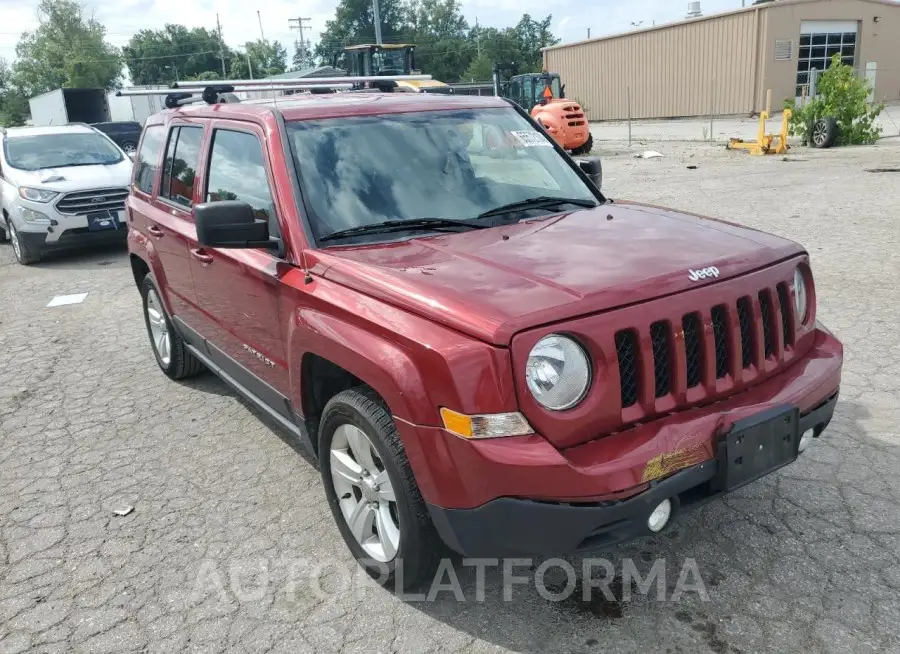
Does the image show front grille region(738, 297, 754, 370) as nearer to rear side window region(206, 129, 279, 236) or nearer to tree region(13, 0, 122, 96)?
rear side window region(206, 129, 279, 236)

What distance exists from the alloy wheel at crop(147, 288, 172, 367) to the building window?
32.0m

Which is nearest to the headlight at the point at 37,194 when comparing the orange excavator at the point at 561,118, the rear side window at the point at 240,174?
the rear side window at the point at 240,174

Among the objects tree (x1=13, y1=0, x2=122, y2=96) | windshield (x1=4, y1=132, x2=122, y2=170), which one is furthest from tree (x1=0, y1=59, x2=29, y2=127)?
windshield (x1=4, y1=132, x2=122, y2=170)

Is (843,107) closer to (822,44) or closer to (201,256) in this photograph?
(822,44)

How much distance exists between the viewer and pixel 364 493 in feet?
10.1

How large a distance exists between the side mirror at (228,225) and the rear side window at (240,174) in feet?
0.43

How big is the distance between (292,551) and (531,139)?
8.14ft

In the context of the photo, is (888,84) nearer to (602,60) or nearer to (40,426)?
Answer: (602,60)

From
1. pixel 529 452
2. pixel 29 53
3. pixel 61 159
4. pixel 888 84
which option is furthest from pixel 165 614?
pixel 29 53

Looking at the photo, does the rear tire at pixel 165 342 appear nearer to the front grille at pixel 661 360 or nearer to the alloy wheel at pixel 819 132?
the front grille at pixel 661 360

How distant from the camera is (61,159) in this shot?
11305 mm

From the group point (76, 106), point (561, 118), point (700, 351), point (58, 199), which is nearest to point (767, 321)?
point (700, 351)

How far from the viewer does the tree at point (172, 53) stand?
104 m

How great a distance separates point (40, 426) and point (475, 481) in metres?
3.75
